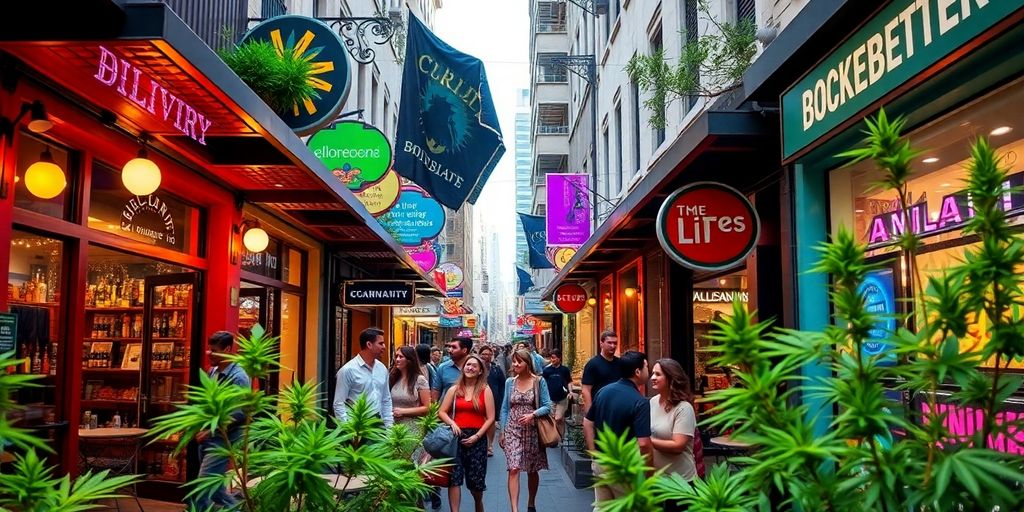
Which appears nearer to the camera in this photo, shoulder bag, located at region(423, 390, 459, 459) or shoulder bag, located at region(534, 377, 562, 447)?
shoulder bag, located at region(423, 390, 459, 459)

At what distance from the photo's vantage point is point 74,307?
607cm

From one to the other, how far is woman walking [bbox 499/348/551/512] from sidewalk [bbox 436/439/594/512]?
2.24ft

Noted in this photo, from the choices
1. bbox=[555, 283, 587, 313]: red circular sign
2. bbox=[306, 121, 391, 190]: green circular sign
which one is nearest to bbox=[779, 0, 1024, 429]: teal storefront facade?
bbox=[306, 121, 391, 190]: green circular sign

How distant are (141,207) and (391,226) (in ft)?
33.8

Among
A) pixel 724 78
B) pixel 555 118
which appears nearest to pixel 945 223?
pixel 724 78

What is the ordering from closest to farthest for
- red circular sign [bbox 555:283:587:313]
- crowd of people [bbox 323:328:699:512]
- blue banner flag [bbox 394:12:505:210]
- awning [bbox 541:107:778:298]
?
crowd of people [bbox 323:328:699:512], awning [bbox 541:107:778:298], blue banner flag [bbox 394:12:505:210], red circular sign [bbox 555:283:587:313]

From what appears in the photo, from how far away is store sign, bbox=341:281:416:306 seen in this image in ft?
46.4

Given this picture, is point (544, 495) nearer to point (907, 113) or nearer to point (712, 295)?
point (712, 295)

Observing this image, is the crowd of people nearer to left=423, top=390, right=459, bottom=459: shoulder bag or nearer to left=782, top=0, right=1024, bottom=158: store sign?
left=423, top=390, right=459, bottom=459: shoulder bag

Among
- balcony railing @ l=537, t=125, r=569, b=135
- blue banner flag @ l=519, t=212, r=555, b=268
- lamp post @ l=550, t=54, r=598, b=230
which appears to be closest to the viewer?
lamp post @ l=550, t=54, r=598, b=230

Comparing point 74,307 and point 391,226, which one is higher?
point 391,226

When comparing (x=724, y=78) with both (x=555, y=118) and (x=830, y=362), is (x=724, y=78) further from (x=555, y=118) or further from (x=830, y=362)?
(x=555, y=118)

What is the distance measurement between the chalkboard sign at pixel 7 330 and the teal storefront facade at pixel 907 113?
4.69 meters

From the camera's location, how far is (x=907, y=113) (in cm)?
441
